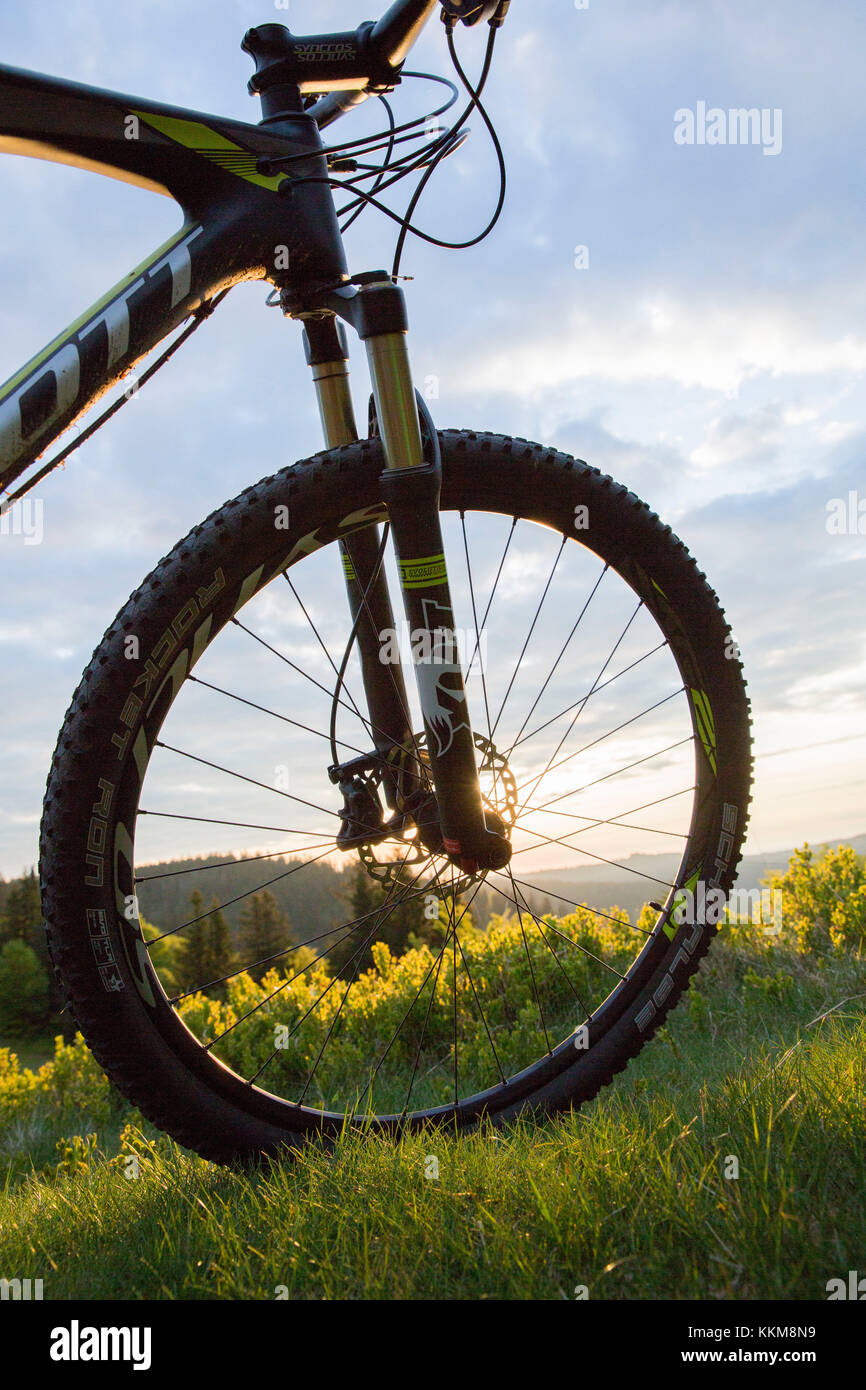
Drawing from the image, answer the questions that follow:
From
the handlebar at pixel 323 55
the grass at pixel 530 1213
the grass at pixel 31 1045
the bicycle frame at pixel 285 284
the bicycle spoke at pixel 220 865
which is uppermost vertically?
the handlebar at pixel 323 55

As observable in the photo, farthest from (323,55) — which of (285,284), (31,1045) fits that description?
(31,1045)

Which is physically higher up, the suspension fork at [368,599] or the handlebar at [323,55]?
the handlebar at [323,55]

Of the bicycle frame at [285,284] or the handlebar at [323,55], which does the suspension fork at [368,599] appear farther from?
the handlebar at [323,55]

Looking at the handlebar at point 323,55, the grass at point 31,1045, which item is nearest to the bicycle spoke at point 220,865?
the handlebar at point 323,55

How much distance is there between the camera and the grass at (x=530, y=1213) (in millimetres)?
1219

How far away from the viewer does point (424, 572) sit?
193cm

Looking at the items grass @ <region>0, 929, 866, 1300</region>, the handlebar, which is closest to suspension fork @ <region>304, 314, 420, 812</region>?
the handlebar

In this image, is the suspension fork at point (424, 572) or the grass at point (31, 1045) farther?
the grass at point (31, 1045)

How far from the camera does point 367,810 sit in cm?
215

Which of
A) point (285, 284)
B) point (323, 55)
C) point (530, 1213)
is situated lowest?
point (530, 1213)

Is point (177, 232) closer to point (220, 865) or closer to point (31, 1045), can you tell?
point (220, 865)

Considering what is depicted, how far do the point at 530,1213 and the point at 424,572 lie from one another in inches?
51.2

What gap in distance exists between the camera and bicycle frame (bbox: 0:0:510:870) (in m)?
1.71
